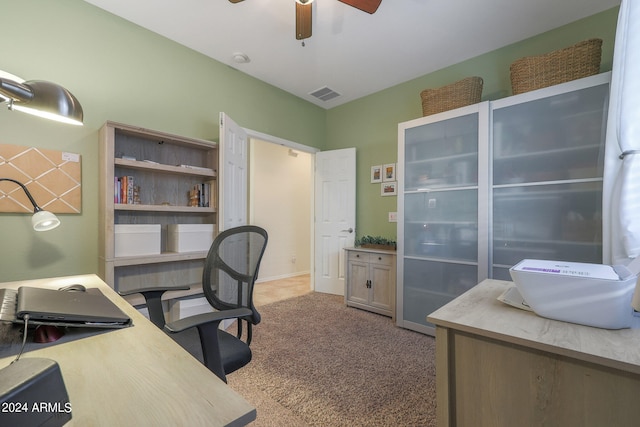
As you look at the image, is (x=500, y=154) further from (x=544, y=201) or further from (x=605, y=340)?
(x=605, y=340)

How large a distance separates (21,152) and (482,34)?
3.91m

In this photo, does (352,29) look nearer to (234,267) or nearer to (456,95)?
(456,95)

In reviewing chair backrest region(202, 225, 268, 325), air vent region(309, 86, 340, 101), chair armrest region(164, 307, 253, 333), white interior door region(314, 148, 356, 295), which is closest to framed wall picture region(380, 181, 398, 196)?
white interior door region(314, 148, 356, 295)

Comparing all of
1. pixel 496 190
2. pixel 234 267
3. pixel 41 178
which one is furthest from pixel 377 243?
pixel 41 178

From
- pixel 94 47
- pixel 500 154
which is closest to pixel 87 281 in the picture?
pixel 94 47

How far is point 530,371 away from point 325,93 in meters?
3.75

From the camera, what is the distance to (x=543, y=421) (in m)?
0.83

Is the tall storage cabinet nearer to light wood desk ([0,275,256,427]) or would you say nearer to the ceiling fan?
the ceiling fan

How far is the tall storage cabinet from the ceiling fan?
1.31 m

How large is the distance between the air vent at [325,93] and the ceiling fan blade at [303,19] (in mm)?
1605

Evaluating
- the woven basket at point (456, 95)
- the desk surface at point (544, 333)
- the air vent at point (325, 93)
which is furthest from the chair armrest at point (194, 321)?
the air vent at point (325, 93)

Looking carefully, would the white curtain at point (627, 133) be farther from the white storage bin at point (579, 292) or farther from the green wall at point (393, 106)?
the green wall at point (393, 106)

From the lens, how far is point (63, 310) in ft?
2.83

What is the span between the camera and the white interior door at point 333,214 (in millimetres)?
3969
